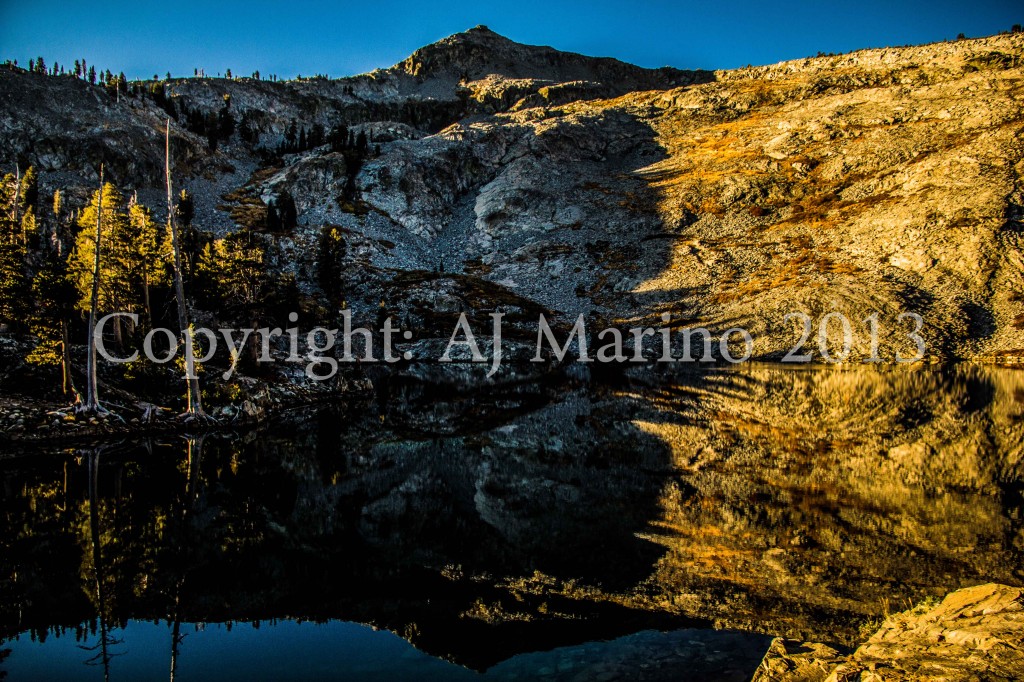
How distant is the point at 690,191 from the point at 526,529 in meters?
100

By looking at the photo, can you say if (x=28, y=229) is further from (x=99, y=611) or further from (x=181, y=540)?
(x=99, y=611)

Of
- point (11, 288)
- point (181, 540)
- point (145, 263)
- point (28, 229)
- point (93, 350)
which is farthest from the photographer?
point (28, 229)

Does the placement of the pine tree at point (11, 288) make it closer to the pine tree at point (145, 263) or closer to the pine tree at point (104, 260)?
the pine tree at point (104, 260)

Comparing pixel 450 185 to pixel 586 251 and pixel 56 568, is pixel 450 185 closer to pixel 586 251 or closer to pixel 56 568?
pixel 586 251

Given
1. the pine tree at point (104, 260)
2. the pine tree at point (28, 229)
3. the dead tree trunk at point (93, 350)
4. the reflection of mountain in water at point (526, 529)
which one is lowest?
the reflection of mountain in water at point (526, 529)

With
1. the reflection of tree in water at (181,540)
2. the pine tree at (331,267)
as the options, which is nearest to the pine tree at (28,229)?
the pine tree at (331,267)

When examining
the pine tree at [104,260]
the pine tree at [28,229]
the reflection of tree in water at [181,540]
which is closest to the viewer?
the reflection of tree in water at [181,540]

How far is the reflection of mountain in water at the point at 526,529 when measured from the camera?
9.49 meters

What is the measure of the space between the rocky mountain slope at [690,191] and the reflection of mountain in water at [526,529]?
155ft

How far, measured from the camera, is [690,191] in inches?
4026

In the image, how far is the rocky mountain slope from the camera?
67.2 metres

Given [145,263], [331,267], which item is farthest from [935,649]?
[331,267]

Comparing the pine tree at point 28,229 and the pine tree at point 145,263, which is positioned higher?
the pine tree at point 28,229

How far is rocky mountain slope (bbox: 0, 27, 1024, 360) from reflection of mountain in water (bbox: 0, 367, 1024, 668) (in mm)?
47125
